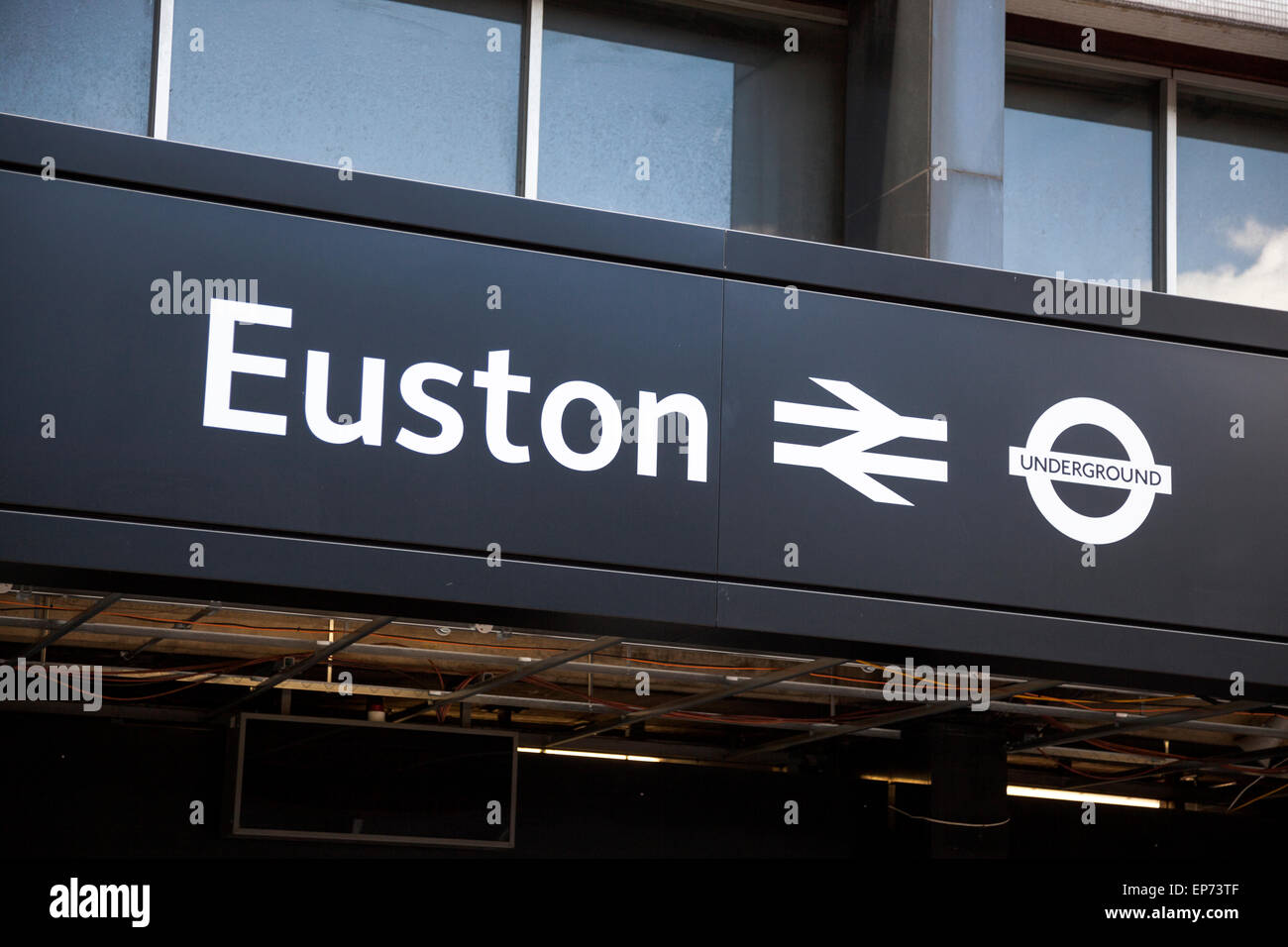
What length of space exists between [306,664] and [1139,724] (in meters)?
4.47

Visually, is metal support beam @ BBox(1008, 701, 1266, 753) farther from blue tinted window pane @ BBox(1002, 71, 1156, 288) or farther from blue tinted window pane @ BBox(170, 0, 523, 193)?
blue tinted window pane @ BBox(170, 0, 523, 193)

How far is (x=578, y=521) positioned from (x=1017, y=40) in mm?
5752

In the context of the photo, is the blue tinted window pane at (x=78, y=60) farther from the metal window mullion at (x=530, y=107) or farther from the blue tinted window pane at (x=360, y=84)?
Result: the metal window mullion at (x=530, y=107)

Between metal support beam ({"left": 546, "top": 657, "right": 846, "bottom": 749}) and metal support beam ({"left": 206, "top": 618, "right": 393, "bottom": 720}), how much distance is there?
74.3 inches

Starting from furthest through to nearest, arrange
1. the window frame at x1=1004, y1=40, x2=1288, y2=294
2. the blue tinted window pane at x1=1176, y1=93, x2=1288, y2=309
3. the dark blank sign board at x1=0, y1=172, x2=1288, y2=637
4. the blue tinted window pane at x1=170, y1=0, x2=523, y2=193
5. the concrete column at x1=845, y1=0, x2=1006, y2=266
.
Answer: the blue tinted window pane at x1=1176, y1=93, x2=1288, y2=309 < the window frame at x1=1004, y1=40, x2=1288, y2=294 < the concrete column at x1=845, y1=0, x2=1006, y2=266 < the blue tinted window pane at x1=170, y1=0, x2=523, y2=193 < the dark blank sign board at x1=0, y1=172, x2=1288, y2=637

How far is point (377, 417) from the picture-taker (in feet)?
21.6

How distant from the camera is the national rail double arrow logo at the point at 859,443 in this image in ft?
23.5

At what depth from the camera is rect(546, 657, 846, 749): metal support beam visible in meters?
7.86

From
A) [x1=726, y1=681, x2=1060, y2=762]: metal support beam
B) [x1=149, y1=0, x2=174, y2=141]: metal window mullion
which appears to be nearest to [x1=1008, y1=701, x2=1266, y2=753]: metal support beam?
[x1=726, y1=681, x2=1060, y2=762]: metal support beam

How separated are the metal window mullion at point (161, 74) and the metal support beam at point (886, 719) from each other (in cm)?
499
